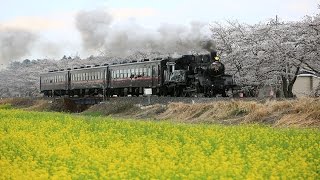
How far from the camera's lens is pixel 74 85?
185 ft

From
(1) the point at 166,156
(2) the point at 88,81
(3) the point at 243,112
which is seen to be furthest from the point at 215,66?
(1) the point at 166,156

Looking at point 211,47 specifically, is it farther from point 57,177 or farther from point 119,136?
point 57,177

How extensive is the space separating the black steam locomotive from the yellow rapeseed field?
19060mm

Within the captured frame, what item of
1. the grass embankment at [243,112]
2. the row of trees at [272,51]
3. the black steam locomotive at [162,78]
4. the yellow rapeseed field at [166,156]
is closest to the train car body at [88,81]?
the black steam locomotive at [162,78]

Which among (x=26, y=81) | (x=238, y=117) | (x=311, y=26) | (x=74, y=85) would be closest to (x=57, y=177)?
(x=238, y=117)

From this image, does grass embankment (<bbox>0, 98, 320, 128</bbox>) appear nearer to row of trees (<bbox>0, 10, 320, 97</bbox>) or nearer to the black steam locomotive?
the black steam locomotive

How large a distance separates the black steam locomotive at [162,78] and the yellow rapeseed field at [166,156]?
62.5 ft

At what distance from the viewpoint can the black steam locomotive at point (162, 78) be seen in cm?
3656

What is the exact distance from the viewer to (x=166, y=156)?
467 inches

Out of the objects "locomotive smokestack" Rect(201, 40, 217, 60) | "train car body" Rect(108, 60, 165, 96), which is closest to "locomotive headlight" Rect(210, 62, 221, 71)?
"locomotive smokestack" Rect(201, 40, 217, 60)

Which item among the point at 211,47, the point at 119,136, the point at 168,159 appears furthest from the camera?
the point at 211,47

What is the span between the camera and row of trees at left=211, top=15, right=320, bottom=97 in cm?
3878

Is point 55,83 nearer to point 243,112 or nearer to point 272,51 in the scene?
point 272,51

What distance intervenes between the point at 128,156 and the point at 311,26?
27995mm
